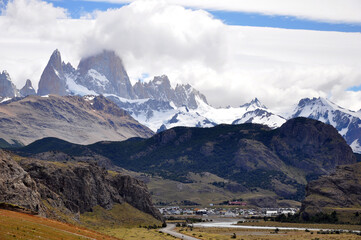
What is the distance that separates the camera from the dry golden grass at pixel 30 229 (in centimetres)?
9950

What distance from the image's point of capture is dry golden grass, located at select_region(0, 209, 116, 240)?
9950 centimetres

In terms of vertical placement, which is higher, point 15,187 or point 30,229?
point 15,187

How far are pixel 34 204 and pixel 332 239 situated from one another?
307 feet

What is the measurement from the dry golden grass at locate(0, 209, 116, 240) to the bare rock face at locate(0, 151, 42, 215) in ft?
88.1

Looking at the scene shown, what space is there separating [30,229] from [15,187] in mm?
54676

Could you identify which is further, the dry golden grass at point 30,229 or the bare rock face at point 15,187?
the bare rock face at point 15,187

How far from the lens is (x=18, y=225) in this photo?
108m

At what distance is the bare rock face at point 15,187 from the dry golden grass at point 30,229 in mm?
26848

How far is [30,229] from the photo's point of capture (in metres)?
108

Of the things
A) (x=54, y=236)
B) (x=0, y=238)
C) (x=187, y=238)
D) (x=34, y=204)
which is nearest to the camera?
(x=0, y=238)

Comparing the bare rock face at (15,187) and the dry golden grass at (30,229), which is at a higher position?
the bare rock face at (15,187)

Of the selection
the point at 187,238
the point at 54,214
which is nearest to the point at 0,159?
the point at 54,214

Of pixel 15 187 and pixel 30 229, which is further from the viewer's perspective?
pixel 15 187

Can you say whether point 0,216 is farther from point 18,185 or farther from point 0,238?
point 18,185
